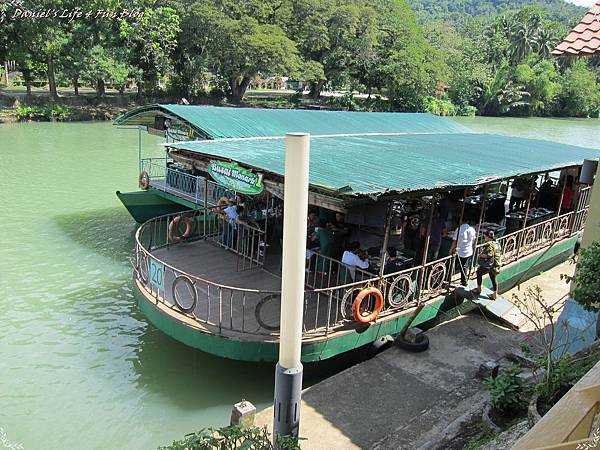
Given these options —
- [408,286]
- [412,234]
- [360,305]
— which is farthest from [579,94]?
[360,305]

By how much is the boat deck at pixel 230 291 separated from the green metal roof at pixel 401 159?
73.5 inches

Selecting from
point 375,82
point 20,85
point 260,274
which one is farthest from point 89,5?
point 260,274

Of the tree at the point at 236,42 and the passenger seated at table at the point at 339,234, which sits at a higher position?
the tree at the point at 236,42

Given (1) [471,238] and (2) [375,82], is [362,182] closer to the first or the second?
(1) [471,238]

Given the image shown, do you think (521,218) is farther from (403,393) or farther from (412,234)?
(403,393)

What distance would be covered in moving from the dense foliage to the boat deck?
Result: 3094 centimetres

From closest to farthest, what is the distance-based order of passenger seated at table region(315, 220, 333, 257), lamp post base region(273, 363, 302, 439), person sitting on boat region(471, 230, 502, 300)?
lamp post base region(273, 363, 302, 439) → passenger seated at table region(315, 220, 333, 257) → person sitting on boat region(471, 230, 502, 300)

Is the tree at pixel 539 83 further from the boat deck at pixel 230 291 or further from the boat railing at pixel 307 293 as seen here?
the boat deck at pixel 230 291

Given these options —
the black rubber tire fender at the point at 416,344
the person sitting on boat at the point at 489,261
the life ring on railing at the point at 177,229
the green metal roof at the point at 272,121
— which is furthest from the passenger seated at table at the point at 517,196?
the life ring on railing at the point at 177,229

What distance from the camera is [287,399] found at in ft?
17.2

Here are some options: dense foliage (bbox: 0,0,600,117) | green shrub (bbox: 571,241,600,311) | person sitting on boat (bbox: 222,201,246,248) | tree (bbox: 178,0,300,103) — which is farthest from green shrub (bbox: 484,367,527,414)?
tree (bbox: 178,0,300,103)

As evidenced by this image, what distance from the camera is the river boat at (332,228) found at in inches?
304

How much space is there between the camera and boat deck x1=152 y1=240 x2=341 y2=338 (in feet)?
25.2

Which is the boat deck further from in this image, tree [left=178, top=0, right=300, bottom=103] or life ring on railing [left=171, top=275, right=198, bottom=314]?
tree [left=178, top=0, right=300, bottom=103]
